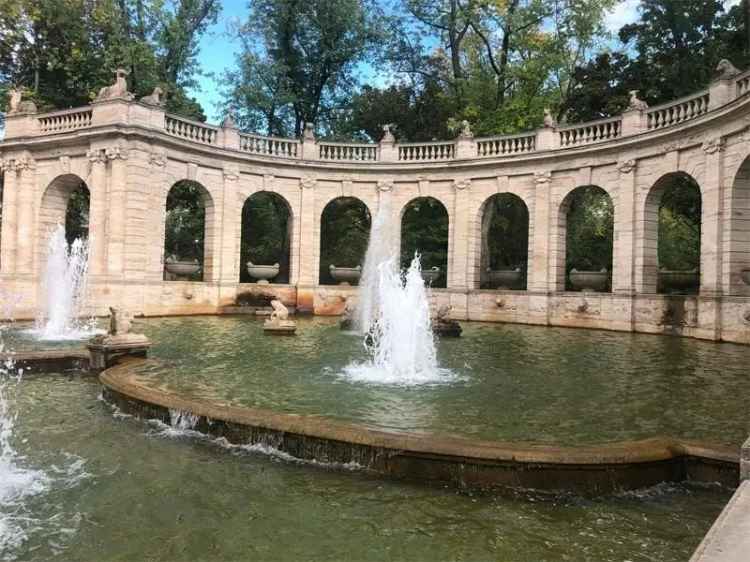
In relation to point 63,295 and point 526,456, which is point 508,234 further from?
point 526,456

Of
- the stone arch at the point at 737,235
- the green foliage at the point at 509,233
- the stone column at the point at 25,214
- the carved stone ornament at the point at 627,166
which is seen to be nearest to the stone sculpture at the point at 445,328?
the stone arch at the point at 737,235

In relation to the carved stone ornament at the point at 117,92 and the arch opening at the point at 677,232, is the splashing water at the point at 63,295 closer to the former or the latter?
the carved stone ornament at the point at 117,92

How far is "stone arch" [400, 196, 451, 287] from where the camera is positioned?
28906 millimetres

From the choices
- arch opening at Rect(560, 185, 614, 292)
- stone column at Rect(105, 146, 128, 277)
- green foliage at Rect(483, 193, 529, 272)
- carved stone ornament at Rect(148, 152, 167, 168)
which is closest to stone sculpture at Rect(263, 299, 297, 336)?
stone column at Rect(105, 146, 128, 277)

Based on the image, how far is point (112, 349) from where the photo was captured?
10055 mm

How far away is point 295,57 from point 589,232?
1783 cm

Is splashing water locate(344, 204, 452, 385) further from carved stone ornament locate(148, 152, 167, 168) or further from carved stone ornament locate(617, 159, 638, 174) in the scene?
carved stone ornament locate(148, 152, 167, 168)

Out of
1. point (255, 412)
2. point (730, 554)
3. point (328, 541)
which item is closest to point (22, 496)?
point (255, 412)

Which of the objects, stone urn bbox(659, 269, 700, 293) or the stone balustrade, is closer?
the stone balustrade

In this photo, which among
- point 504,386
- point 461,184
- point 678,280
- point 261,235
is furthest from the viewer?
point 261,235

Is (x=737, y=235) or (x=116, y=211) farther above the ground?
(x=116, y=211)

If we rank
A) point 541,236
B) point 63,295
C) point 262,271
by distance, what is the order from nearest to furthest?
point 63,295 < point 541,236 < point 262,271

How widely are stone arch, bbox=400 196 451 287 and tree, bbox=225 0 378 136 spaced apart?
8013mm

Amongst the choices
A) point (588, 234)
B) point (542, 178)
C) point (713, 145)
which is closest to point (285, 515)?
point (713, 145)
